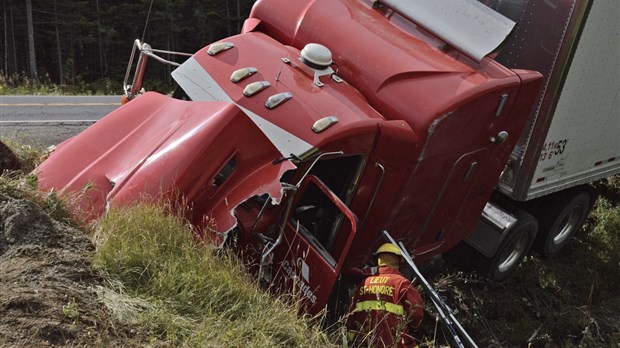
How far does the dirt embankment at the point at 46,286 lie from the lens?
2809 millimetres

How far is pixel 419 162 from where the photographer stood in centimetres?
465

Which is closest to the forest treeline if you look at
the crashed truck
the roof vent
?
the crashed truck

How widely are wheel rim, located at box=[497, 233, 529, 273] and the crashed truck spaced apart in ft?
0.87

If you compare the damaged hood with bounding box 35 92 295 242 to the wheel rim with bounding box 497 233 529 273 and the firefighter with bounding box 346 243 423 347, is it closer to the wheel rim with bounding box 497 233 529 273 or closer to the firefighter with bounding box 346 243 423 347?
the firefighter with bounding box 346 243 423 347

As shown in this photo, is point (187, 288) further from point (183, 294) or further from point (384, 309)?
point (384, 309)

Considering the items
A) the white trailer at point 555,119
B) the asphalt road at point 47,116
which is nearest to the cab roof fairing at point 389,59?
the white trailer at point 555,119

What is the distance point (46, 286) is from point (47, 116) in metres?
8.53

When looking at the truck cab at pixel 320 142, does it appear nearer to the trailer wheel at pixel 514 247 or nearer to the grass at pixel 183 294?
the grass at pixel 183 294

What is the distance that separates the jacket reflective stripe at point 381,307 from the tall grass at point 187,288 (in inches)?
17.1

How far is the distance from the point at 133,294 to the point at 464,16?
3.82 meters

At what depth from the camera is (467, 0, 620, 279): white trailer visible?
18.0ft

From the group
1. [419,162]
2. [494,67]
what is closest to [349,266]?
[419,162]

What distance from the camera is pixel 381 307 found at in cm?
387

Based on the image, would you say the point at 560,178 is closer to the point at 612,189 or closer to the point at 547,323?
the point at 547,323
